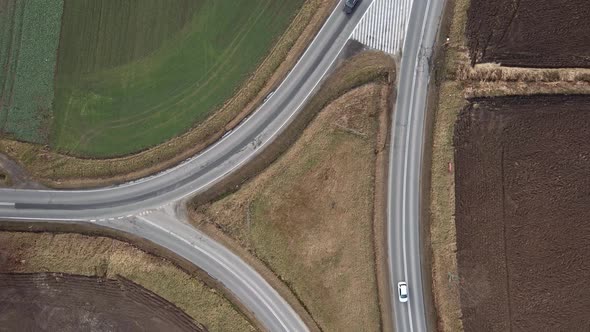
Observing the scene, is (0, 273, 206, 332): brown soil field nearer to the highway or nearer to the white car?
the highway

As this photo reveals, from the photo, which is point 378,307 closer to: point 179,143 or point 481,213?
point 481,213

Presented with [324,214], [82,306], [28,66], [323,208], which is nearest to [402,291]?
[324,214]

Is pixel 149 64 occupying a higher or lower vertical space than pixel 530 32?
lower

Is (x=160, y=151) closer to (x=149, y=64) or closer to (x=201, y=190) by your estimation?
(x=201, y=190)

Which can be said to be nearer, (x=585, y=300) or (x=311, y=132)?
(x=585, y=300)

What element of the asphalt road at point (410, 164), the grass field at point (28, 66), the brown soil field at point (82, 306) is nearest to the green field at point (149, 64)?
the grass field at point (28, 66)

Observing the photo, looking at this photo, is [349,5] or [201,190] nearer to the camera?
[349,5]

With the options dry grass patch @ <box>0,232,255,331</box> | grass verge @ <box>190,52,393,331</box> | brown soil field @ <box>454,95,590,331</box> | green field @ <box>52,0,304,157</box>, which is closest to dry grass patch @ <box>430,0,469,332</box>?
brown soil field @ <box>454,95,590,331</box>

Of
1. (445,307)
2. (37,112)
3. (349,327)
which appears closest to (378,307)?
(349,327)
